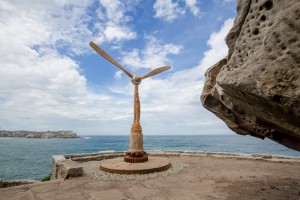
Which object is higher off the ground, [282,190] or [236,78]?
[236,78]

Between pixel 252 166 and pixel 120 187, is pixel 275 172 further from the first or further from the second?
pixel 120 187

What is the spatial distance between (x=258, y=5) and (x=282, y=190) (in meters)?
5.72

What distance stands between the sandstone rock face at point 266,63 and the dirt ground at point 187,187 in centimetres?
290

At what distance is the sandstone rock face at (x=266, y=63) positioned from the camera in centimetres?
348

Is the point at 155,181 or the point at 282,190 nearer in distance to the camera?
the point at 282,190

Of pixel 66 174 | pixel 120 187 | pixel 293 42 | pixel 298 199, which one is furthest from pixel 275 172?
pixel 66 174

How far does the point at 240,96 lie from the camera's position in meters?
4.37

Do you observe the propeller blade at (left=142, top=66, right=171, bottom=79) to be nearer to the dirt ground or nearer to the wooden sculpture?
the wooden sculpture

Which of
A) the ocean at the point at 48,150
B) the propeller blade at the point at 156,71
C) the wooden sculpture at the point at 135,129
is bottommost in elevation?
the ocean at the point at 48,150

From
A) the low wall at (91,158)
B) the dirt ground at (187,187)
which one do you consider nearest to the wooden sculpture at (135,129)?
the dirt ground at (187,187)

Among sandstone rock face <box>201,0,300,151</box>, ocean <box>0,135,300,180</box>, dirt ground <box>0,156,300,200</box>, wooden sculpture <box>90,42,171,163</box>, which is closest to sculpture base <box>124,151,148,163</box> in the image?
wooden sculpture <box>90,42,171,163</box>

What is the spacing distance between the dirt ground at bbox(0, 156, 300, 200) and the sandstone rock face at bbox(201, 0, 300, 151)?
290cm

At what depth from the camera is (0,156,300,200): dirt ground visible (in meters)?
6.85

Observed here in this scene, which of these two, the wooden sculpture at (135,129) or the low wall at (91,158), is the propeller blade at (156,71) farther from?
the low wall at (91,158)
